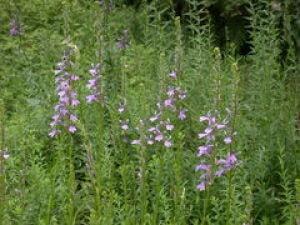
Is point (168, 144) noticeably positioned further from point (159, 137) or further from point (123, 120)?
point (123, 120)

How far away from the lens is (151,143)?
4031 millimetres

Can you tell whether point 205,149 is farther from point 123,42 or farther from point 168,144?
point 123,42

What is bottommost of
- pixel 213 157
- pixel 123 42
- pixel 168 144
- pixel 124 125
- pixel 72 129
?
pixel 213 157

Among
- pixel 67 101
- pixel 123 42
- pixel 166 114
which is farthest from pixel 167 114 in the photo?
pixel 123 42

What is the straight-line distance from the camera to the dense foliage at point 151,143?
3.49 m

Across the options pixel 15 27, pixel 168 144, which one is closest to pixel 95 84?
pixel 168 144

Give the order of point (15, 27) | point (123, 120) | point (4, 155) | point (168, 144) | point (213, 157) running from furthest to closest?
→ point (15, 27), point (123, 120), point (168, 144), point (4, 155), point (213, 157)

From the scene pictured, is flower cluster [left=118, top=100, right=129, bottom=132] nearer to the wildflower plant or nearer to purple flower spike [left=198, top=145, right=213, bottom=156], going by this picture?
the wildflower plant

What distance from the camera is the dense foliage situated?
349 cm

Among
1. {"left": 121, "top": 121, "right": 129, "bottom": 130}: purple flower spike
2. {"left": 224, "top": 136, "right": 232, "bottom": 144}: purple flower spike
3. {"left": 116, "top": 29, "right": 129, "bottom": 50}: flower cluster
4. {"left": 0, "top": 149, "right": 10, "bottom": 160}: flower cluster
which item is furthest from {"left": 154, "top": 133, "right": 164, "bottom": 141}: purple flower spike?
{"left": 116, "top": 29, "right": 129, "bottom": 50}: flower cluster

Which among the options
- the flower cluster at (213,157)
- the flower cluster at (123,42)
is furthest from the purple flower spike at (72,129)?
the flower cluster at (123,42)

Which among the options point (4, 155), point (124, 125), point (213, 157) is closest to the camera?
point (213, 157)

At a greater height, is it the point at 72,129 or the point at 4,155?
the point at 72,129

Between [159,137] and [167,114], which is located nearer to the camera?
[159,137]
